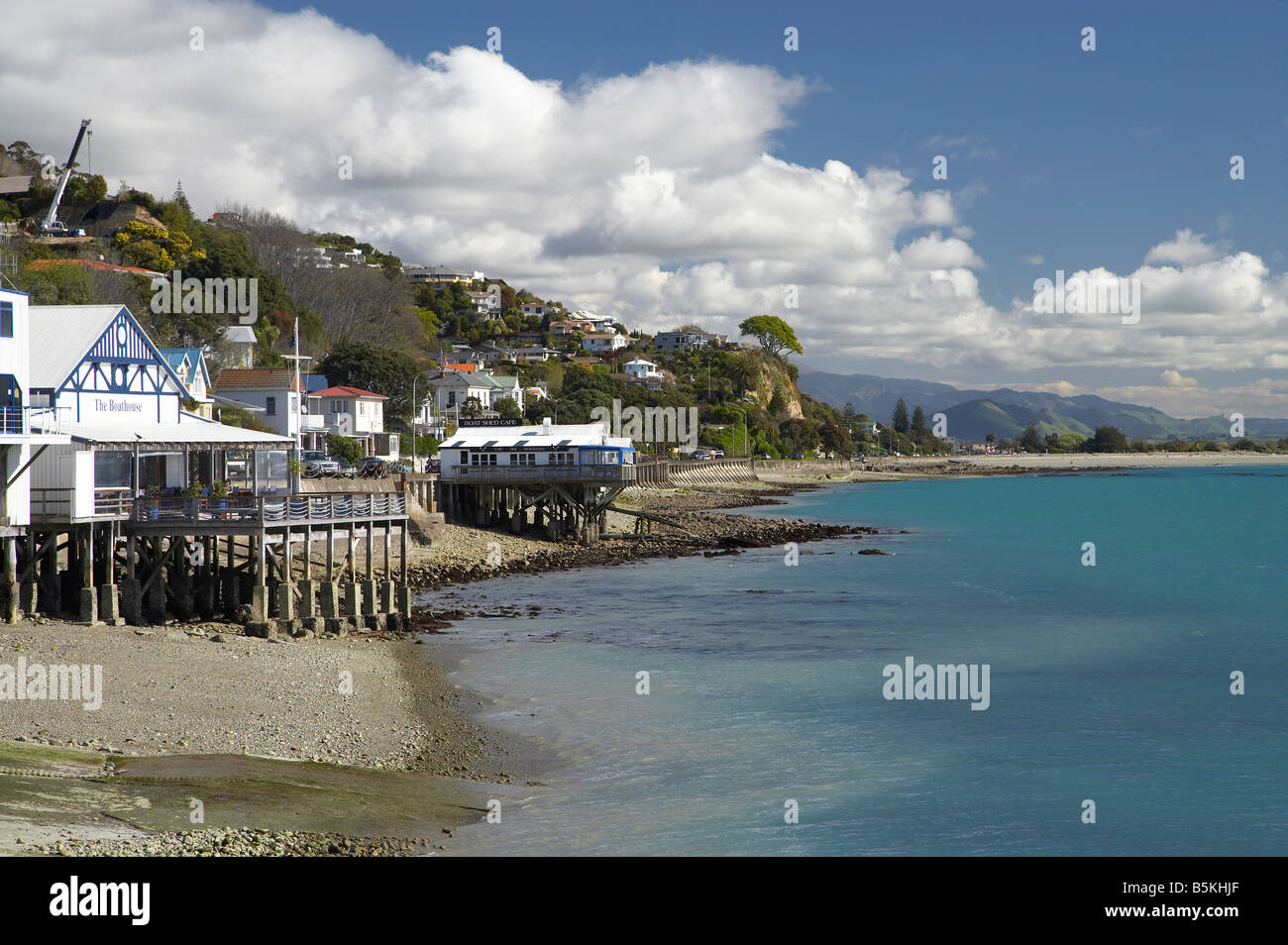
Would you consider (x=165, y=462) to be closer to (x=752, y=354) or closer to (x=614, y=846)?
(x=614, y=846)

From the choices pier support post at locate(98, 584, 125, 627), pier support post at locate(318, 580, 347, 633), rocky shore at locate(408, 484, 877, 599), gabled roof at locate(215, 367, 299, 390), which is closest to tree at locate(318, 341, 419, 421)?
gabled roof at locate(215, 367, 299, 390)

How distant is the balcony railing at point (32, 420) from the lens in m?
26.2

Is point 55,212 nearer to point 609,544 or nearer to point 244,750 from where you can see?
point 609,544

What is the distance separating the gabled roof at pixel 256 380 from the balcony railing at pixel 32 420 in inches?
1560

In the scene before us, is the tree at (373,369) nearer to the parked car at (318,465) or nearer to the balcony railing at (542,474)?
the parked car at (318,465)

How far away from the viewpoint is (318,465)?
6047 centimetres

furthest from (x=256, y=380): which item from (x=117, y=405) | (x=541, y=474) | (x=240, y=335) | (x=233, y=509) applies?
(x=233, y=509)

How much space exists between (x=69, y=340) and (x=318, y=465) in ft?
94.5

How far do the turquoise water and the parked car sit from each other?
54.8 ft

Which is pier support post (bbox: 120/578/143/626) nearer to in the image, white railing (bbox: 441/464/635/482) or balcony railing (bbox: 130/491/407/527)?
balcony railing (bbox: 130/491/407/527)

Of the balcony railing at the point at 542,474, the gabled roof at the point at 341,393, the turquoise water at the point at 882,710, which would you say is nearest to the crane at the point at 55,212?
the gabled roof at the point at 341,393

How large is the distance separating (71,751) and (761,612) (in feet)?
88.0

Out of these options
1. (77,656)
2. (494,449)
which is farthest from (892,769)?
(494,449)
